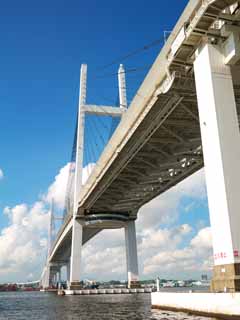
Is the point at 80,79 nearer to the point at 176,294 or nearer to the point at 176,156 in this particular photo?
the point at 176,156

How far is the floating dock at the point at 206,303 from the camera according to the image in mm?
A: 13781

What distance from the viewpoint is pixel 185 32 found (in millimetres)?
19109

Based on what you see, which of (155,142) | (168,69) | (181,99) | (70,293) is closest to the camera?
(168,69)

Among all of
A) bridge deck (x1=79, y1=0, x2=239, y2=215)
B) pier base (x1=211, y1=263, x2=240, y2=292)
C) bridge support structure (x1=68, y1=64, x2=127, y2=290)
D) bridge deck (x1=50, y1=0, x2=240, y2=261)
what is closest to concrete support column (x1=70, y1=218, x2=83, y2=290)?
bridge support structure (x1=68, y1=64, x2=127, y2=290)

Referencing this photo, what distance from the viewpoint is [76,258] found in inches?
2240

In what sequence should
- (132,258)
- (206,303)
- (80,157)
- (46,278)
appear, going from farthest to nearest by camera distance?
(46,278)
(132,258)
(80,157)
(206,303)

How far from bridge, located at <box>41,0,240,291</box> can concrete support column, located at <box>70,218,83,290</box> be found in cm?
29

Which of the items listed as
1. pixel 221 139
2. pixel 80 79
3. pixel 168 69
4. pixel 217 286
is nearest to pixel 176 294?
pixel 217 286

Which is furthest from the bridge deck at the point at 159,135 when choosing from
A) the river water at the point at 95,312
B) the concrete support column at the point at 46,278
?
the concrete support column at the point at 46,278

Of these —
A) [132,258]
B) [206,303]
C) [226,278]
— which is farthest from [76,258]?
[226,278]

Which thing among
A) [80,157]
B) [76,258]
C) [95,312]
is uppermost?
[80,157]

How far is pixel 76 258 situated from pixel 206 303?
42.9 metres

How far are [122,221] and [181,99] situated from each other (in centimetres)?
3816

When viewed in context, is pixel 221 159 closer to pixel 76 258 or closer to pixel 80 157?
pixel 76 258
